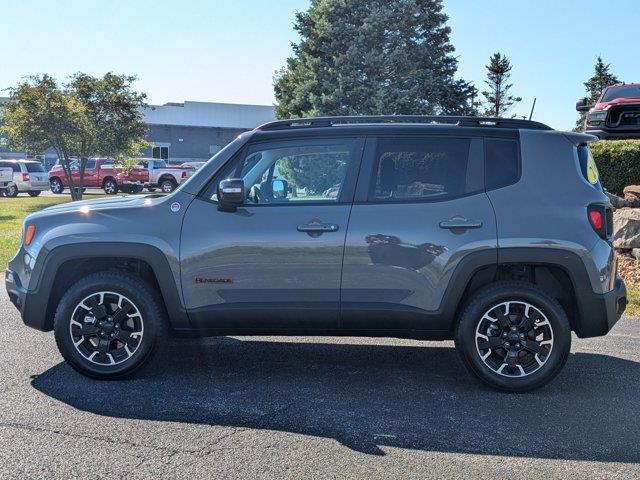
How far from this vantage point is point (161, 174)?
35.2 m

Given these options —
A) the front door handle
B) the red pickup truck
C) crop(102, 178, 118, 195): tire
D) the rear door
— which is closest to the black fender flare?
the rear door

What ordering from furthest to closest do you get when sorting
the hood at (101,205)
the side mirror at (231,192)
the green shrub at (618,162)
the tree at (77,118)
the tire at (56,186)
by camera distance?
1. the tire at (56,186)
2. the tree at (77,118)
3. the green shrub at (618,162)
4. the hood at (101,205)
5. the side mirror at (231,192)

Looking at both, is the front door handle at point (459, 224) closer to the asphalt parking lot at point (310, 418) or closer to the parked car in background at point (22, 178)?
the asphalt parking lot at point (310, 418)

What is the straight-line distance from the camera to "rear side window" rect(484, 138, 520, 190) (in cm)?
493

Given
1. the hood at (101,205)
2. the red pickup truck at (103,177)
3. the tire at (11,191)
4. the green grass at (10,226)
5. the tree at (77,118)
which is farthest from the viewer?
the red pickup truck at (103,177)

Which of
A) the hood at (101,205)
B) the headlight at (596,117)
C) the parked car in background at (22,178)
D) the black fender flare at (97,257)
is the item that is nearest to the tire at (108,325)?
the black fender flare at (97,257)

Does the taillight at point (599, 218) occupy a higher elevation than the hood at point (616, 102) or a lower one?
lower

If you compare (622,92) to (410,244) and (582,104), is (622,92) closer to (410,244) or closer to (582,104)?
(582,104)

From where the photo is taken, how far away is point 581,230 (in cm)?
477

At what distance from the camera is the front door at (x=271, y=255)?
483cm

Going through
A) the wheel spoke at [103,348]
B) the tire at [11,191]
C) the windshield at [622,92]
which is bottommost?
the tire at [11,191]

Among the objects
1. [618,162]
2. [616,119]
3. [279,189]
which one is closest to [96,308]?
[279,189]

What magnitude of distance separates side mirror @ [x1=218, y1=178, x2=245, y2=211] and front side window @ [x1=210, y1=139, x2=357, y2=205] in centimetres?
16

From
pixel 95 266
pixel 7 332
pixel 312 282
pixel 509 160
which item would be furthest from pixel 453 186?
pixel 7 332
